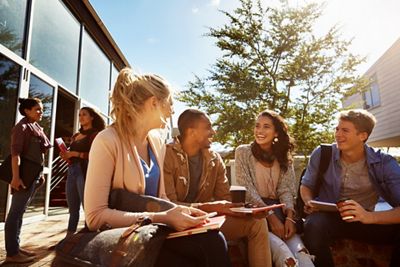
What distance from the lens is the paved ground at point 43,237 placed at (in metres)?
2.85

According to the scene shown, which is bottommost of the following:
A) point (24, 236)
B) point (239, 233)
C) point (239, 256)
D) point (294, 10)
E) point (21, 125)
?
point (24, 236)

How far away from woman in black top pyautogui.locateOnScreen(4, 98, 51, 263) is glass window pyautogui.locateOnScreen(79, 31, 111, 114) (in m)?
3.77

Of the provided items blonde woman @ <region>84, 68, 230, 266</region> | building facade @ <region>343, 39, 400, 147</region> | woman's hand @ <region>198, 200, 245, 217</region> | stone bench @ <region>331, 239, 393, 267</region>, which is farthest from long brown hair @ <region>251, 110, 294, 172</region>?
building facade @ <region>343, 39, 400, 147</region>

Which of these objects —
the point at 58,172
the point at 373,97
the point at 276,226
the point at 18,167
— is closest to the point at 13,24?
the point at 18,167

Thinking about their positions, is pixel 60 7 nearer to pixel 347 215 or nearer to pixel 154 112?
pixel 154 112

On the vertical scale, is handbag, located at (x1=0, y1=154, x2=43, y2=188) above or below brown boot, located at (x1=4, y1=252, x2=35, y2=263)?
above

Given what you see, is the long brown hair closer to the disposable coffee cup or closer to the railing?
the disposable coffee cup

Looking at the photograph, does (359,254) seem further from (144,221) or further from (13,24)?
(13,24)

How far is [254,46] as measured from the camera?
28.3ft

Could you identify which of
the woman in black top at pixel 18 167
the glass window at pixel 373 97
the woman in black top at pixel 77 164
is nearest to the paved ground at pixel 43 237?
the woman in black top at pixel 18 167

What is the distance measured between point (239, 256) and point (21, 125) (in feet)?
8.20

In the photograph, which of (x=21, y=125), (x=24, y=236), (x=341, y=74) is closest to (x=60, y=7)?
(x=21, y=125)

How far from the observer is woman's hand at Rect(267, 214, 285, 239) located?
2.10 meters

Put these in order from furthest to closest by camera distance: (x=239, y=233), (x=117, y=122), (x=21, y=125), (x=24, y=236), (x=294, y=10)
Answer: (x=294, y=10) < (x=24, y=236) < (x=21, y=125) < (x=239, y=233) < (x=117, y=122)
